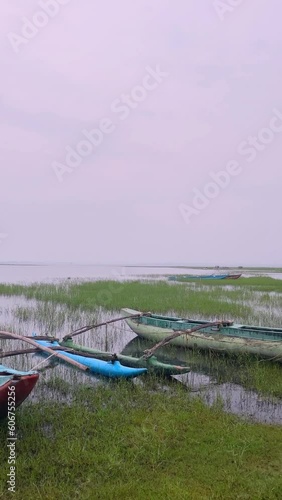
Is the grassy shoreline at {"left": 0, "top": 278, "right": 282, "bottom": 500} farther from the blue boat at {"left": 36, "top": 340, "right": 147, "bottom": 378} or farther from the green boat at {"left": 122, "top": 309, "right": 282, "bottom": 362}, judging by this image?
the green boat at {"left": 122, "top": 309, "right": 282, "bottom": 362}

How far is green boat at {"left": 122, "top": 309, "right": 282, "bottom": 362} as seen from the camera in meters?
8.55

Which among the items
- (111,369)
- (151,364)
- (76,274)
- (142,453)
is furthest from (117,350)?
(76,274)

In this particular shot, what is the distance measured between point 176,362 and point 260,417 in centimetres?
372

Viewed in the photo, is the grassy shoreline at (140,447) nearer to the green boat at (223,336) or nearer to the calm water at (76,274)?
the green boat at (223,336)

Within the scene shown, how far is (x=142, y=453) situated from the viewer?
442 cm

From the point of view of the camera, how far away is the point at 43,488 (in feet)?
12.4

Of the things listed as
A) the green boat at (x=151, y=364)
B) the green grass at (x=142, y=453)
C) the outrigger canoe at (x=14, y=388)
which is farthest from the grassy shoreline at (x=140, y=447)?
the outrigger canoe at (x=14, y=388)

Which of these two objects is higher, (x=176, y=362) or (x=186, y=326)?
(x=186, y=326)

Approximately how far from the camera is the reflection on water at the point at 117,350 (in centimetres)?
637

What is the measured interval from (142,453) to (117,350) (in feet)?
20.2

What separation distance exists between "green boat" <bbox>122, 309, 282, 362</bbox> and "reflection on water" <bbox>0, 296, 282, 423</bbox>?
0.97 ft

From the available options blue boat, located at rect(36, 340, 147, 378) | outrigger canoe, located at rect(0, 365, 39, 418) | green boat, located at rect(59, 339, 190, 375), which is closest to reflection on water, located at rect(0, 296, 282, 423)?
blue boat, located at rect(36, 340, 147, 378)

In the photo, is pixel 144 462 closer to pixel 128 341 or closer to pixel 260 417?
pixel 260 417

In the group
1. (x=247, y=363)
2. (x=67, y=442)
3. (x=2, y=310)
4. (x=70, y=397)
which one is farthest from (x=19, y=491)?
(x=2, y=310)
